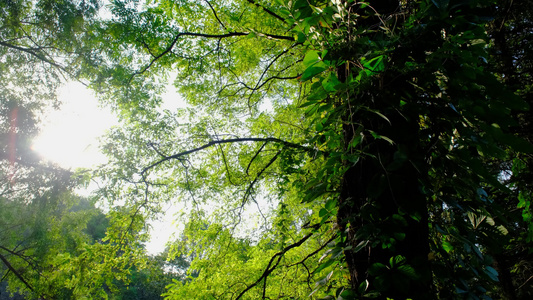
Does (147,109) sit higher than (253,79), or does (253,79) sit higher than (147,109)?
(253,79)

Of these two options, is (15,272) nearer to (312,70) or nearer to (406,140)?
(312,70)

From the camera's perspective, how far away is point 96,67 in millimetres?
6133

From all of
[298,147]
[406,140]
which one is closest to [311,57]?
[406,140]

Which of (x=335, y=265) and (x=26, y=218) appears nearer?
(x=335, y=265)

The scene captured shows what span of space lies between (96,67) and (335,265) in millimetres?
7067

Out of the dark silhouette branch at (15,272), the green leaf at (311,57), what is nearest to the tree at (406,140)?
the green leaf at (311,57)

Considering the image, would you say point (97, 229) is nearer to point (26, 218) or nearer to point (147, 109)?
point (26, 218)

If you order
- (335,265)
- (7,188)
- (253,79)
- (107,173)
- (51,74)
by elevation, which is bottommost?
(335,265)

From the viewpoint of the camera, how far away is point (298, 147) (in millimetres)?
2865

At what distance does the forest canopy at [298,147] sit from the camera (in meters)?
0.84

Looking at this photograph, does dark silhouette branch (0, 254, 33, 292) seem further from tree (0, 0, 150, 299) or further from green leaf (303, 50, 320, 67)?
green leaf (303, 50, 320, 67)

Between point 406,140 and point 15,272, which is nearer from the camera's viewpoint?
point 406,140

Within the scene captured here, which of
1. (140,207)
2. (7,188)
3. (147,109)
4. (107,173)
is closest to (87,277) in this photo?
(140,207)

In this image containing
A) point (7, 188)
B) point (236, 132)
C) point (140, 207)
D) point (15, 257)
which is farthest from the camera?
point (7, 188)
